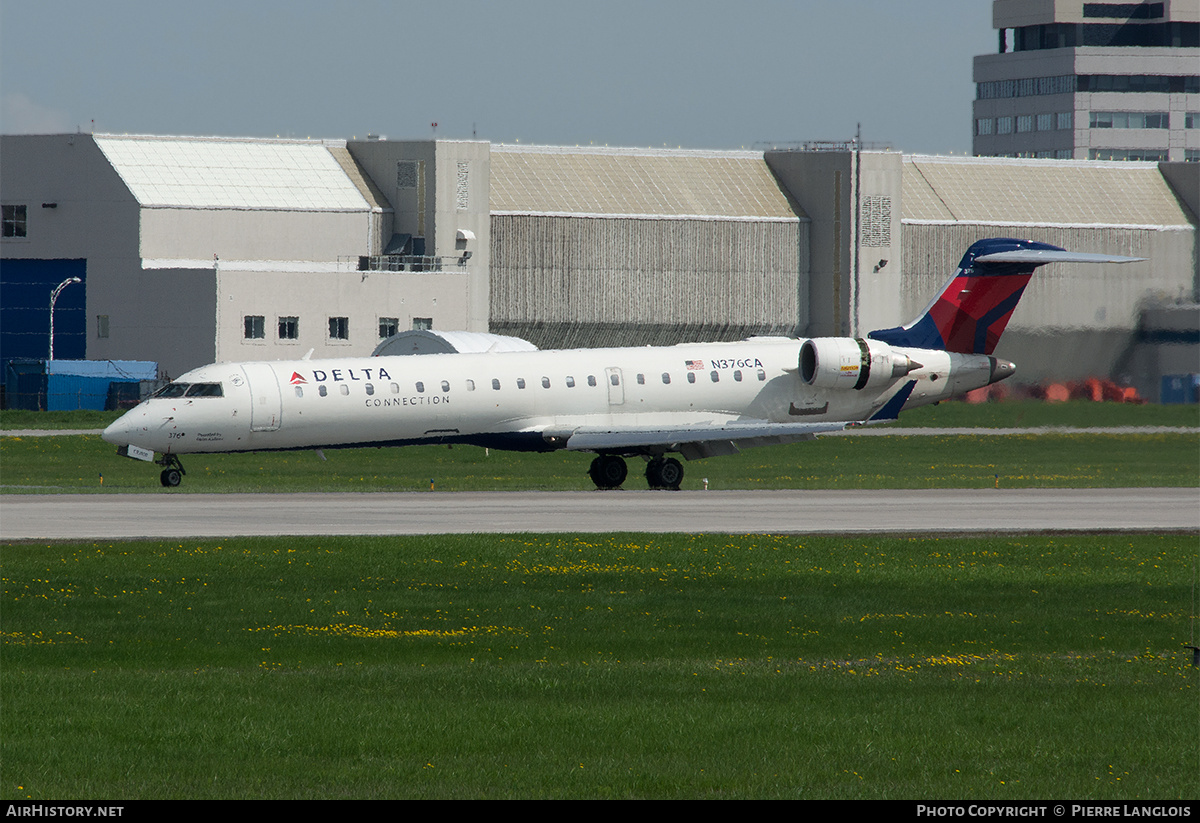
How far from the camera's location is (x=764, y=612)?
23188 mm

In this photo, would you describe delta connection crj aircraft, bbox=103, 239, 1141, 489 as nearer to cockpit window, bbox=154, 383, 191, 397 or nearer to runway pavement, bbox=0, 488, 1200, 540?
cockpit window, bbox=154, 383, 191, 397

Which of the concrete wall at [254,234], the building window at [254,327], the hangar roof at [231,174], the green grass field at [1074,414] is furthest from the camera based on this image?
the hangar roof at [231,174]

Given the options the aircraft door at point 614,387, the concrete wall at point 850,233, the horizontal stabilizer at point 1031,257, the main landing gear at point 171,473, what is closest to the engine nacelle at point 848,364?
the horizontal stabilizer at point 1031,257

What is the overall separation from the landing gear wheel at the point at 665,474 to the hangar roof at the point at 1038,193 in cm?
6229

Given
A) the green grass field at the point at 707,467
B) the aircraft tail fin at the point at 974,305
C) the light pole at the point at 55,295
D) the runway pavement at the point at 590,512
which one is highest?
the light pole at the point at 55,295

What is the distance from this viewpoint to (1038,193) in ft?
354

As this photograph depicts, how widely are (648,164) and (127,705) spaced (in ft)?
297

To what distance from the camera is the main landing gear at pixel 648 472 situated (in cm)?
4616

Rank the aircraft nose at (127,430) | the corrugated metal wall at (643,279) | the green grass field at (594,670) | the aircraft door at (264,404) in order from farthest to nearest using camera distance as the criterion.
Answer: the corrugated metal wall at (643,279) < the aircraft door at (264,404) < the aircraft nose at (127,430) < the green grass field at (594,670)

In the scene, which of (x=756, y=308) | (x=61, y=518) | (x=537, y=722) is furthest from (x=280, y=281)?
(x=537, y=722)

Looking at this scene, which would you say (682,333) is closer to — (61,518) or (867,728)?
(61,518)

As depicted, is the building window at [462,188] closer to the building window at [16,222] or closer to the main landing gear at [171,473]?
the building window at [16,222]

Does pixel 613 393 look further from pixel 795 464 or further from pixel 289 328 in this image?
pixel 289 328

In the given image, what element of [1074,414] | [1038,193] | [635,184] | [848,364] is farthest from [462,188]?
[848,364]
